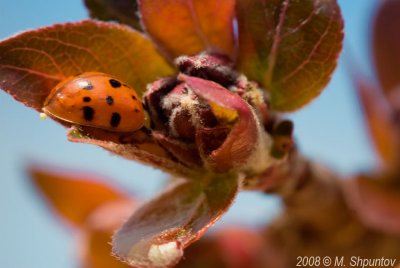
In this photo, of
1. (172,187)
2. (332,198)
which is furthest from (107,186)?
(172,187)

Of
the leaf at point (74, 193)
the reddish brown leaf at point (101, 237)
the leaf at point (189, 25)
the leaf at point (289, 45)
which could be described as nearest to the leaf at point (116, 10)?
the leaf at point (189, 25)

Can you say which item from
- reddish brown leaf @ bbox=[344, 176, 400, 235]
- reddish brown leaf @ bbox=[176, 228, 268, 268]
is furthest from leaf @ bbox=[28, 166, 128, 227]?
reddish brown leaf @ bbox=[344, 176, 400, 235]

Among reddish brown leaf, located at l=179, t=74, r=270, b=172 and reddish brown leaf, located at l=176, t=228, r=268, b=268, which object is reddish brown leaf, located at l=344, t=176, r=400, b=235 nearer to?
reddish brown leaf, located at l=176, t=228, r=268, b=268

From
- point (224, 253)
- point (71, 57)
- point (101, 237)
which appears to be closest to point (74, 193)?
point (101, 237)

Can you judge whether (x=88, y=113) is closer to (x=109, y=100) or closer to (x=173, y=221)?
(x=109, y=100)

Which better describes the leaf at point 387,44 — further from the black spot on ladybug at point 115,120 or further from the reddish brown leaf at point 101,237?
the black spot on ladybug at point 115,120

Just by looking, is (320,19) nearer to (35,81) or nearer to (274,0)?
(274,0)
